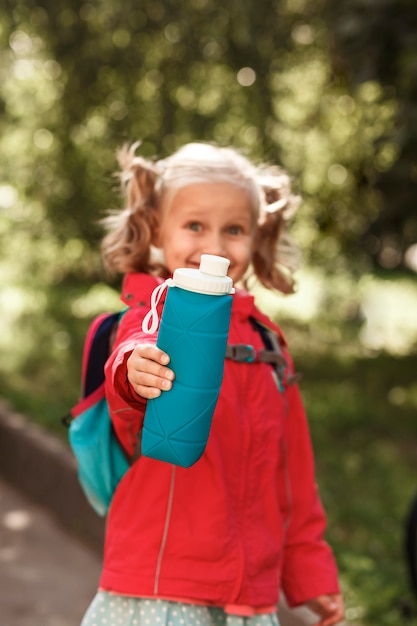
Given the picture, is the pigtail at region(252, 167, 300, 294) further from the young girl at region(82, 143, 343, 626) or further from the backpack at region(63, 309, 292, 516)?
the backpack at region(63, 309, 292, 516)

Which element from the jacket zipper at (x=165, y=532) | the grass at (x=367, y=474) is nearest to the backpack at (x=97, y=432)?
the jacket zipper at (x=165, y=532)

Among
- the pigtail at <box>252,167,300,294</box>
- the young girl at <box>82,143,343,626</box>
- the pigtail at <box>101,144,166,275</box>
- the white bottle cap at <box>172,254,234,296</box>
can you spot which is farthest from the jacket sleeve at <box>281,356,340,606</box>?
the white bottle cap at <box>172,254,234,296</box>

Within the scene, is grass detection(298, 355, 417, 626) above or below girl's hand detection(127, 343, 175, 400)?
below

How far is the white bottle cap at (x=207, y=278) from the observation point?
1.75 metres

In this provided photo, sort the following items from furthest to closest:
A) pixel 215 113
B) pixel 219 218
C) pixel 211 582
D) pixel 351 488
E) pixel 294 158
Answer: pixel 294 158, pixel 215 113, pixel 351 488, pixel 219 218, pixel 211 582

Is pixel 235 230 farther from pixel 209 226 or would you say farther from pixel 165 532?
pixel 165 532

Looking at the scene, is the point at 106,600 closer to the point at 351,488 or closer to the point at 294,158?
the point at 351,488

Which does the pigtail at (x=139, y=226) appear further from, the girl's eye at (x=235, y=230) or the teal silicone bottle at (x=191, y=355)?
the teal silicone bottle at (x=191, y=355)

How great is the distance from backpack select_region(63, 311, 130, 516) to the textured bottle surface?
529 millimetres

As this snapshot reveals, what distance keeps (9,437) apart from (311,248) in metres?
8.21

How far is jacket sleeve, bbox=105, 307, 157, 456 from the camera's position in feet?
6.48

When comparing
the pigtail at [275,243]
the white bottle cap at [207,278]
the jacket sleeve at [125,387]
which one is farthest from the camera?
the pigtail at [275,243]

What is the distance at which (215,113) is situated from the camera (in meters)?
10.8

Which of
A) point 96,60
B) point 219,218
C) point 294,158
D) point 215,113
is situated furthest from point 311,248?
point 219,218
